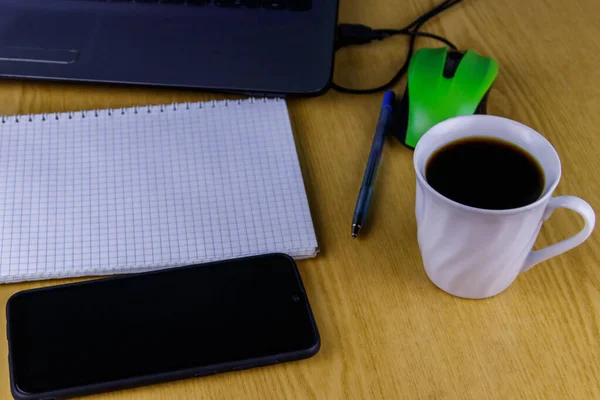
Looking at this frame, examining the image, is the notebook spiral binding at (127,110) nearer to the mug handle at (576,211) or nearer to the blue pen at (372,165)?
the blue pen at (372,165)

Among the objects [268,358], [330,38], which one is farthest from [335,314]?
[330,38]

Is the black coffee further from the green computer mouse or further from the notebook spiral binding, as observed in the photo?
the notebook spiral binding

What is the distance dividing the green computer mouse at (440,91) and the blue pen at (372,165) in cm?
1

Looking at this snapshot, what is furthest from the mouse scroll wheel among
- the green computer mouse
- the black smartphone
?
the black smartphone

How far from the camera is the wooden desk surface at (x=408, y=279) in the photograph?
394mm

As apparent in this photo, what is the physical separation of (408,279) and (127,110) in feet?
0.99

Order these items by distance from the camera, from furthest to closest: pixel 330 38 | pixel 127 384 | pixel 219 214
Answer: pixel 330 38 < pixel 219 214 < pixel 127 384

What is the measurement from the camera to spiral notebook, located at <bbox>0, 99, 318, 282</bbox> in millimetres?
455

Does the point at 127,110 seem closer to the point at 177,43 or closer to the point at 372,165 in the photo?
the point at 177,43

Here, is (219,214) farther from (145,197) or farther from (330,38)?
(330,38)

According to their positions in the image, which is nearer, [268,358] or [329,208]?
[268,358]

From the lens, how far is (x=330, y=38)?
0.59 meters

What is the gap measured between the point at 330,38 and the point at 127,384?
0.37 meters

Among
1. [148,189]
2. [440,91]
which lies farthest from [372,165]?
[148,189]
